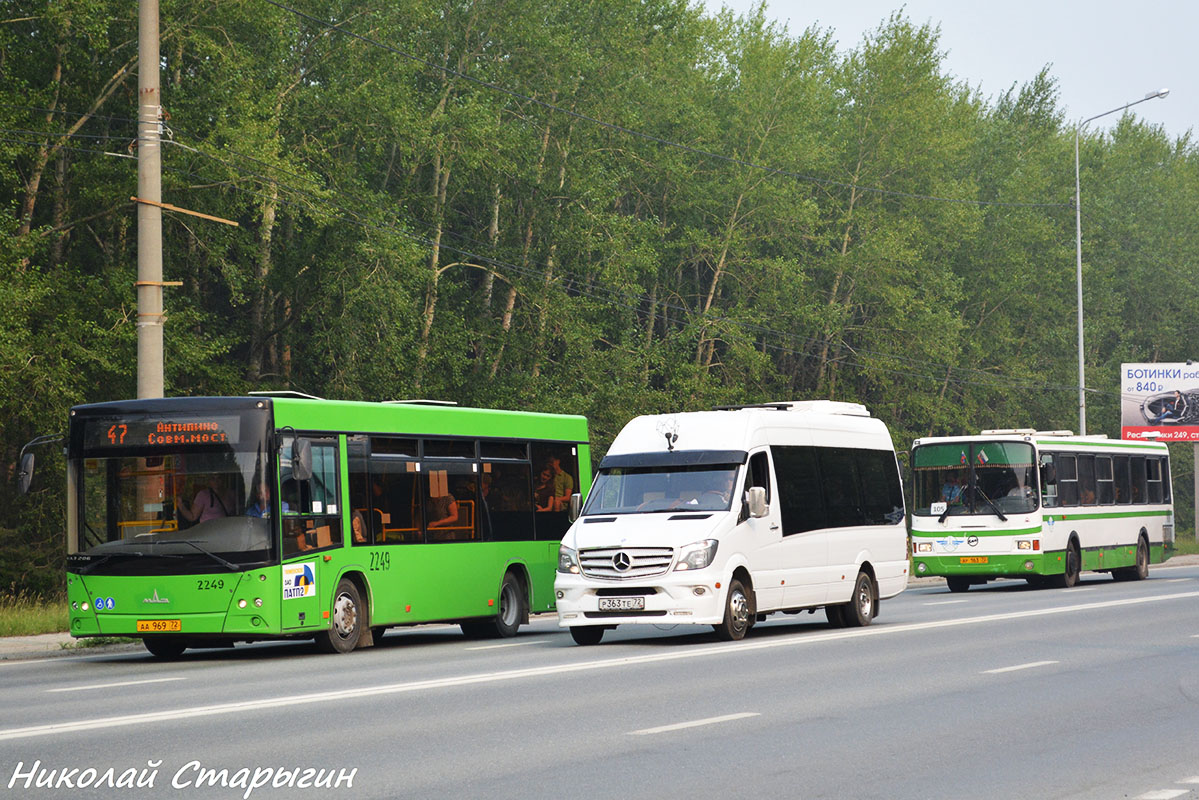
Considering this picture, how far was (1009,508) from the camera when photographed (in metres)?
32.0

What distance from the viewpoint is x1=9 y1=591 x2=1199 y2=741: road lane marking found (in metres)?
11.7

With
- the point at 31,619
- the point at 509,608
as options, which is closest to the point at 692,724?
the point at 509,608

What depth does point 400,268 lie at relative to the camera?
37.8 metres

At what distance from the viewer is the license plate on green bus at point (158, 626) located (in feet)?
57.4

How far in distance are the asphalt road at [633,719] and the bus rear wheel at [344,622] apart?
0.94 ft

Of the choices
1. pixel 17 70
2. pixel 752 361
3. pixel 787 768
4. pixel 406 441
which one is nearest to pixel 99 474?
pixel 406 441

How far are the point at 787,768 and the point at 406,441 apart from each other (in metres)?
11.3

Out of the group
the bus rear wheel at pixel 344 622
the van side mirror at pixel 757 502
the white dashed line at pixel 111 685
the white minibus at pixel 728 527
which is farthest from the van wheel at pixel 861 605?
the white dashed line at pixel 111 685

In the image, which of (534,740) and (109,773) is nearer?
(109,773)

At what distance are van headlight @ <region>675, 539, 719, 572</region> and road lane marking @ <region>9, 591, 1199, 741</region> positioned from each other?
0.90m

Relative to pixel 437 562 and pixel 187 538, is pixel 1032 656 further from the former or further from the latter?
pixel 187 538

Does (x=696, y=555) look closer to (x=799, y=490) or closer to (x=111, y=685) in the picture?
(x=799, y=490)

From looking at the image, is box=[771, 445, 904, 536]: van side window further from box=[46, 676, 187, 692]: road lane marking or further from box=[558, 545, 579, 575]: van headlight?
box=[46, 676, 187, 692]: road lane marking

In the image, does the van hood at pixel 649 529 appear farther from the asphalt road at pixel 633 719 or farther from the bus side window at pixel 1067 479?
the bus side window at pixel 1067 479
